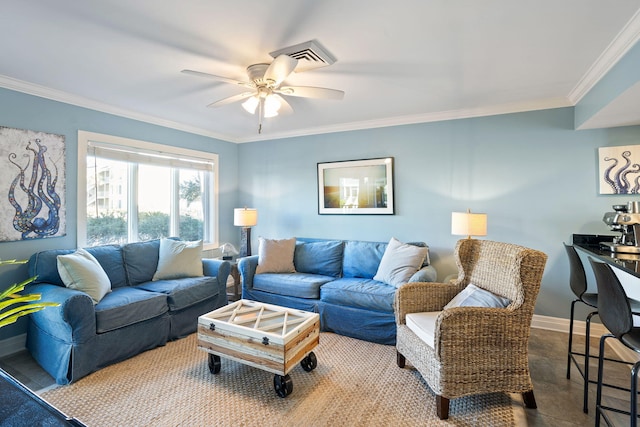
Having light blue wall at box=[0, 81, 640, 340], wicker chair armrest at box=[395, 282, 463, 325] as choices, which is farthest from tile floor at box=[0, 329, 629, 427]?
wicker chair armrest at box=[395, 282, 463, 325]

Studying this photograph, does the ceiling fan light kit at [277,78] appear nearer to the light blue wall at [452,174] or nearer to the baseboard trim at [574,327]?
the light blue wall at [452,174]

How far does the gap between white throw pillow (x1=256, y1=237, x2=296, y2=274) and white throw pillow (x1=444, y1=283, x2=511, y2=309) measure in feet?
6.85

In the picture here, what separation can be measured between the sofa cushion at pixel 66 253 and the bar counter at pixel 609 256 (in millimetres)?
4035

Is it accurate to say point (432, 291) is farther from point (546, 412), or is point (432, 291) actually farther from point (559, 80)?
point (559, 80)

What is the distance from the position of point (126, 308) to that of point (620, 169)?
15.4 feet

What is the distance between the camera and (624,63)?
214 centimetres

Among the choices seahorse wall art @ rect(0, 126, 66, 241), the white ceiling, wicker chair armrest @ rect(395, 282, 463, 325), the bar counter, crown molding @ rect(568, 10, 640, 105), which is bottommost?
wicker chair armrest @ rect(395, 282, 463, 325)

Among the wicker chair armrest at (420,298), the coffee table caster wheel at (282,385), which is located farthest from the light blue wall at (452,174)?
the coffee table caster wheel at (282,385)

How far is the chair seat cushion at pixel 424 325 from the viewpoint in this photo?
2109 mm

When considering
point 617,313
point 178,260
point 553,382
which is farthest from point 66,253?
point 553,382

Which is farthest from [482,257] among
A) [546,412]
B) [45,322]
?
[45,322]

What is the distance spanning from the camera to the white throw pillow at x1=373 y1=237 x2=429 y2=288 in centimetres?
327

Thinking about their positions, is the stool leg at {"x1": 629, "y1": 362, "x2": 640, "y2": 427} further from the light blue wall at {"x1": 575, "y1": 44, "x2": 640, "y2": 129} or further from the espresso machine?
the light blue wall at {"x1": 575, "y1": 44, "x2": 640, "y2": 129}

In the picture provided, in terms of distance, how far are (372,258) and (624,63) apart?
8.71 feet
